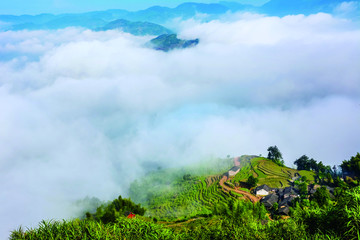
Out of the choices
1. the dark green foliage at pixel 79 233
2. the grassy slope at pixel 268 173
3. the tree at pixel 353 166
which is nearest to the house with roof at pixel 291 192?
the grassy slope at pixel 268 173

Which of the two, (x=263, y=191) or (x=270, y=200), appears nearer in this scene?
(x=270, y=200)

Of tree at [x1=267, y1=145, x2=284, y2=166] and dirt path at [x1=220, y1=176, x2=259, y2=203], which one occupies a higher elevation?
tree at [x1=267, y1=145, x2=284, y2=166]

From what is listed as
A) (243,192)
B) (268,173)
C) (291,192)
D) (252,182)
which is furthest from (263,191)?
(268,173)

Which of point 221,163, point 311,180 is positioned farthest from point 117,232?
point 221,163

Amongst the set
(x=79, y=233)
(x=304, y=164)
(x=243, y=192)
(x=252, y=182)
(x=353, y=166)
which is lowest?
(x=353, y=166)

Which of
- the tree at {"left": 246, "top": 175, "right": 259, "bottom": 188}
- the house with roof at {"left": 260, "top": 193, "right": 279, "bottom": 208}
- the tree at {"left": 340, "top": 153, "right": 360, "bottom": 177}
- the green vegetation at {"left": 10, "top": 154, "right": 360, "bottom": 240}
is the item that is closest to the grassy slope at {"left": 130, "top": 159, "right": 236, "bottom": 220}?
the green vegetation at {"left": 10, "top": 154, "right": 360, "bottom": 240}

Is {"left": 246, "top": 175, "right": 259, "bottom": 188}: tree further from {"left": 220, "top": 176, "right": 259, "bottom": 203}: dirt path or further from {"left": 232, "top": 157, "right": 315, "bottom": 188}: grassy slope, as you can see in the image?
{"left": 220, "top": 176, "right": 259, "bottom": 203}: dirt path

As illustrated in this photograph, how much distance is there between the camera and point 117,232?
18.5 meters

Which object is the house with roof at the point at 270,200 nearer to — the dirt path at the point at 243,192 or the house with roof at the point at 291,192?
the house with roof at the point at 291,192

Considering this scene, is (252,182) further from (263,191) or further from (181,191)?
(181,191)

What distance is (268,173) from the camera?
335 ft

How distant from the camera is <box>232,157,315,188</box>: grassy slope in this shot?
9319cm

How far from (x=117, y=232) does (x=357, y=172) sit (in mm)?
106056

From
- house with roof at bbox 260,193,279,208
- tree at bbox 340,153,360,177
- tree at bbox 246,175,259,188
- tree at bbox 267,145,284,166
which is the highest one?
tree at bbox 267,145,284,166
